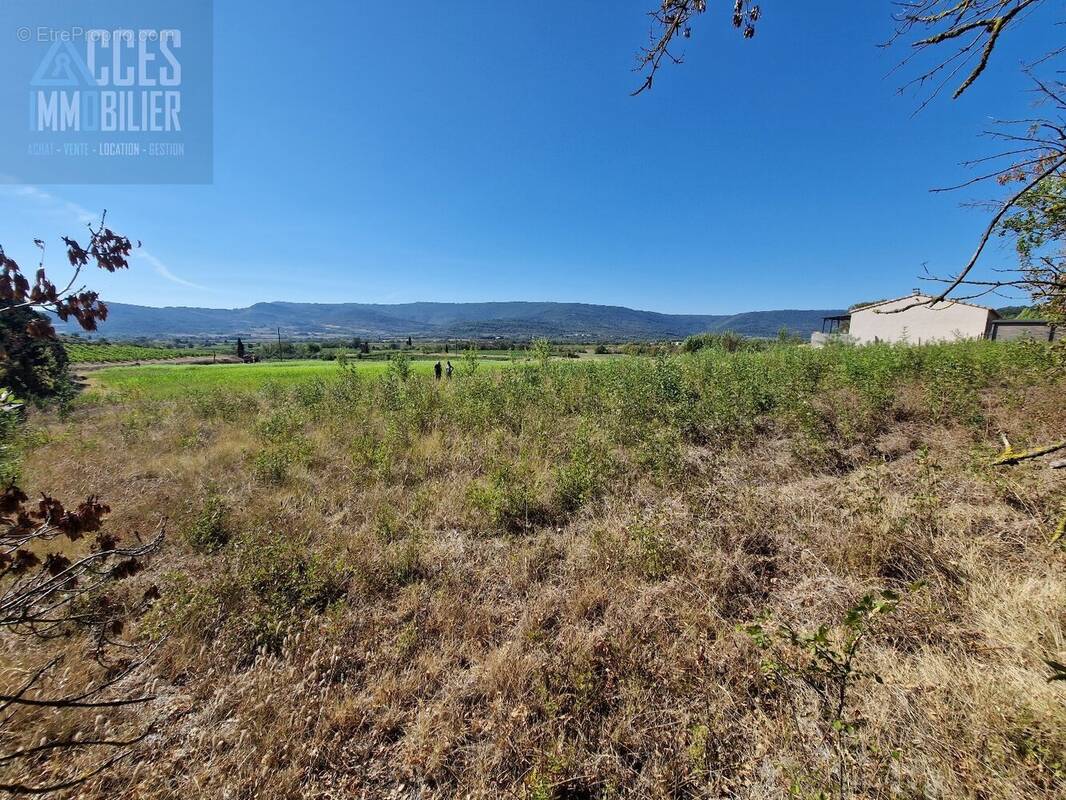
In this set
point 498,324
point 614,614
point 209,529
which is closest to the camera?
point 614,614

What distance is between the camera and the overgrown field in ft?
6.59

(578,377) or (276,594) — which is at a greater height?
(578,377)

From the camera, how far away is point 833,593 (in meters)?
3.09

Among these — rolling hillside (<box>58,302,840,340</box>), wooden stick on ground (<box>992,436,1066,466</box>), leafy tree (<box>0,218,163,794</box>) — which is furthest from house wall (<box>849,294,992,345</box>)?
rolling hillside (<box>58,302,840,340</box>)

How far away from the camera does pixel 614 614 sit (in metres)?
3.02

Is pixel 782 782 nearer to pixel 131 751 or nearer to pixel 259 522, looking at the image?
pixel 131 751

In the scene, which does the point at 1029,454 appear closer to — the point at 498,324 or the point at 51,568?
the point at 51,568

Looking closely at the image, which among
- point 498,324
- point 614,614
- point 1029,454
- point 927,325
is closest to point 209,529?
point 614,614

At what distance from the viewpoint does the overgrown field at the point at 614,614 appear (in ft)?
6.59

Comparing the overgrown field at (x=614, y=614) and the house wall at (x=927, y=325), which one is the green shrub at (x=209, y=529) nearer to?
the overgrown field at (x=614, y=614)

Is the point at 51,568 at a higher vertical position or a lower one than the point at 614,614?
higher

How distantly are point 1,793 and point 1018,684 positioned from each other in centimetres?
535

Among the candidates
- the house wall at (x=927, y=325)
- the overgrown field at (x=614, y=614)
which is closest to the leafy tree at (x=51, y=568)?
the overgrown field at (x=614, y=614)

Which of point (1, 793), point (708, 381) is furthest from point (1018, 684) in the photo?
point (708, 381)
